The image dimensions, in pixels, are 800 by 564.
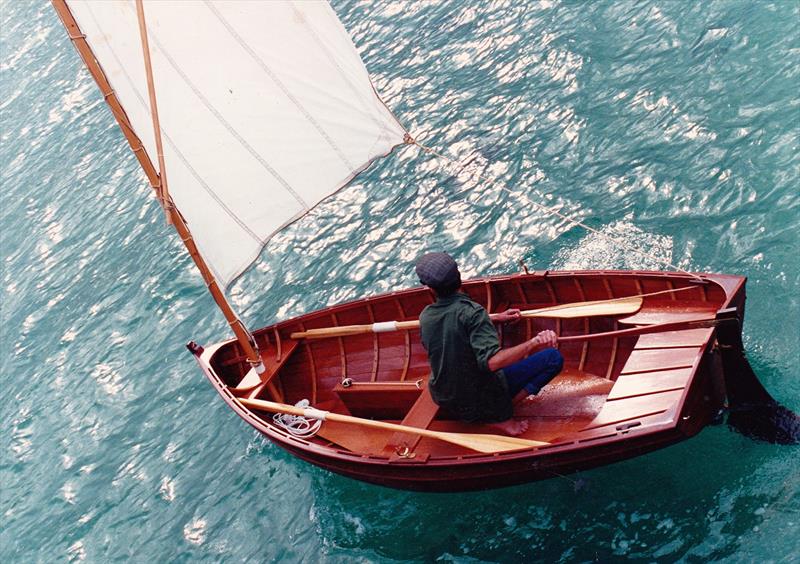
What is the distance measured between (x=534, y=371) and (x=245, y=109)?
5867 mm

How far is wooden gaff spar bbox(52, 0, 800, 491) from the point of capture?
9.97 meters

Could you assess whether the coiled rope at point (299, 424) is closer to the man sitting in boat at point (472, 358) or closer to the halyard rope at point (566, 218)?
the man sitting in boat at point (472, 358)

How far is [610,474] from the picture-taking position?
10.9 metres

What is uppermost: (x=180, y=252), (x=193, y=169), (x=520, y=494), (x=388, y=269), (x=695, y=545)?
(x=193, y=169)

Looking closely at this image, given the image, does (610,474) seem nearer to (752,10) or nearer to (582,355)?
(582,355)

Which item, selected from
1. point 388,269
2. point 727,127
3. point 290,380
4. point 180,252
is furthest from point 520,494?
point 180,252

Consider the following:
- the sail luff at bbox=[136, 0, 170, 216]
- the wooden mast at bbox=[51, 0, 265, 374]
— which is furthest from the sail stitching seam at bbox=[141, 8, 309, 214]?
the wooden mast at bbox=[51, 0, 265, 374]

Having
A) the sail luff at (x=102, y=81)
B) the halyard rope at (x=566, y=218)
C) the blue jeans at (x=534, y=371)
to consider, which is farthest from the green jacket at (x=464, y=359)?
the sail luff at (x=102, y=81)

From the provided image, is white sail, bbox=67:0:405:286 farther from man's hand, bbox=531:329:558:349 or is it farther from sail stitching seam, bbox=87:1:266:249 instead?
man's hand, bbox=531:329:558:349

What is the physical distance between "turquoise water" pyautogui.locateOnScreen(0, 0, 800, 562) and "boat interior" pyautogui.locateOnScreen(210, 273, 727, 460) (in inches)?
43.7

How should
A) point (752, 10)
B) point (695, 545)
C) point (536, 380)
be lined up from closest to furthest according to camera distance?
1. point (695, 545)
2. point (536, 380)
3. point (752, 10)

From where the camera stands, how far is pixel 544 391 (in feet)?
37.1

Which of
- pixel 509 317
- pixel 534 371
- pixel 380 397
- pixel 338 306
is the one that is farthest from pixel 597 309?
pixel 338 306

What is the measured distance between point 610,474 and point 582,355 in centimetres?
166
